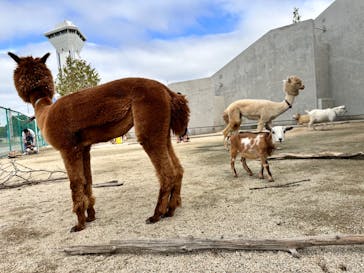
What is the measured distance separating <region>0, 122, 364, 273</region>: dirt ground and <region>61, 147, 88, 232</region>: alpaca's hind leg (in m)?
0.21

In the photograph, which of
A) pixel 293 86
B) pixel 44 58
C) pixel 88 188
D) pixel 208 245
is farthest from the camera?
pixel 293 86

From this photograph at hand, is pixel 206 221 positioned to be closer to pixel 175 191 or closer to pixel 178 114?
pixel 175 191

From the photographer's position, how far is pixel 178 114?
127 inches

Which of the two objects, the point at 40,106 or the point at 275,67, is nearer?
the point at 40,106

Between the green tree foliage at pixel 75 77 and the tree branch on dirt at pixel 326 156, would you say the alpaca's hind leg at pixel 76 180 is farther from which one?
the green tree foliage at pixel 75 77

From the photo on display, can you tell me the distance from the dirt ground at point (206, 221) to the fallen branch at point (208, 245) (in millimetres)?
50

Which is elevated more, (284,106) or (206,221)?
(284,106)

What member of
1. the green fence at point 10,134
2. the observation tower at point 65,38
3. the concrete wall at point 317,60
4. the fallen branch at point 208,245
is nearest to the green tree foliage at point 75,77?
the green fence at point 10,134

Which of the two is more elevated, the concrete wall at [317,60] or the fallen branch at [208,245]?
the concrete wall at [317,60]

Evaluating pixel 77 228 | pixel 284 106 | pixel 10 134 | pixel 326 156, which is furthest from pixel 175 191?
pixel 10 134

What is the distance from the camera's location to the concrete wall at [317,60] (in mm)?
18016

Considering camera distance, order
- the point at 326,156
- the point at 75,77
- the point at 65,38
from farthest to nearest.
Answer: the point at 65,38 < the point at 75,77 < the point at 326,156

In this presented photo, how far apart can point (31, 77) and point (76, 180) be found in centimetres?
153

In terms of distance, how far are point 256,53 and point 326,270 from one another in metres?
21.8
